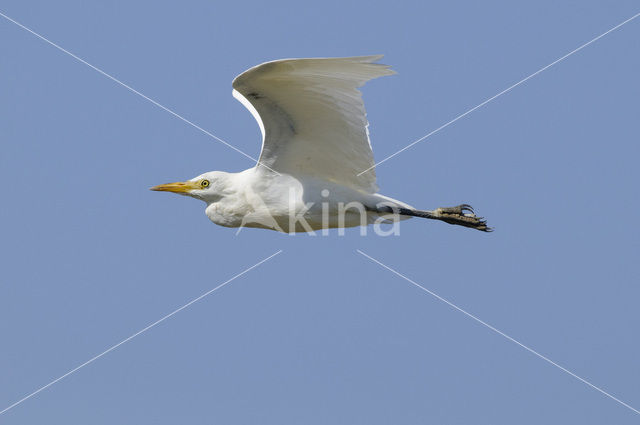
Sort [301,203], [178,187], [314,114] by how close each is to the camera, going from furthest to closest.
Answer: [178,187]
[301,203]
[314,114]

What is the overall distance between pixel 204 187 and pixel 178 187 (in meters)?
0.54

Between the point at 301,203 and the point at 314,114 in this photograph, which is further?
the point at 301,203

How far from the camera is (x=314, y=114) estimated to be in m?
14.1

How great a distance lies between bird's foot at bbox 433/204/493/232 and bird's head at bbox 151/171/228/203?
10.1 ft

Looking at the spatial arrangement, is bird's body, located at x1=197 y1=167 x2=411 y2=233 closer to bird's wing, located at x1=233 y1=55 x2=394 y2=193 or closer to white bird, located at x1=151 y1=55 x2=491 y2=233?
white bird, located at x1=151 y1=55 x2=491 y2=233

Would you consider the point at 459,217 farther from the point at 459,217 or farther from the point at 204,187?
the point at 204,187

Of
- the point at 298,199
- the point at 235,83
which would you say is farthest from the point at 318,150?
the point at 235,83

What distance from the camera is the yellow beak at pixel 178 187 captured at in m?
15.8

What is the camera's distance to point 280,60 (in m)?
12.9

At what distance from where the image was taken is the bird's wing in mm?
13133

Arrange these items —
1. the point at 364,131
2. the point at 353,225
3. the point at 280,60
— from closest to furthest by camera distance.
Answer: the point at 280,60 → the point at 364,131 → the point at 353,225

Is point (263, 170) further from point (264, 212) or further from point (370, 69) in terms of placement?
point (370, 69)

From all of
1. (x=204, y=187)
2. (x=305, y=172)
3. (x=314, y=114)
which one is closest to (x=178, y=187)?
(x=204, y=187)

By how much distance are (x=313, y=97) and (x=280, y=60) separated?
98 centimetres
